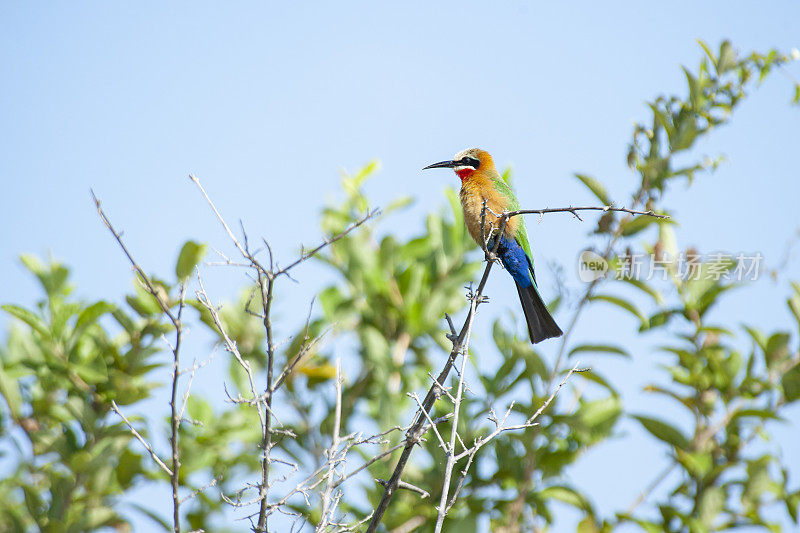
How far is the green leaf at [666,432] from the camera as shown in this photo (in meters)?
3.26

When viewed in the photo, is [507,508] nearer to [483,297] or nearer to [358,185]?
[483,297]

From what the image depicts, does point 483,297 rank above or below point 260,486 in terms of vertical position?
above

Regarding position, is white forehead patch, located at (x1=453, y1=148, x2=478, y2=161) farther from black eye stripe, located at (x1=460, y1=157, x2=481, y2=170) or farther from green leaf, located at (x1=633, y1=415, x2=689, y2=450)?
green leaf, located at (x1=633, y1=415, x2=689, y2=450)

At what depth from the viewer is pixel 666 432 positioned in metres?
3.27

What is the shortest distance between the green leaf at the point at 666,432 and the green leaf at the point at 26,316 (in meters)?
2.64

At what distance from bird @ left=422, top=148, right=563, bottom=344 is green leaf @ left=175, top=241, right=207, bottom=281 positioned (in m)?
1.29

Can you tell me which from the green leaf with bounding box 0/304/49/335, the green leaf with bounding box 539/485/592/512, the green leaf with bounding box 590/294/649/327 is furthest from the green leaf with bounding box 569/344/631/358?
the green leaf with bounding box 0/304/49/335

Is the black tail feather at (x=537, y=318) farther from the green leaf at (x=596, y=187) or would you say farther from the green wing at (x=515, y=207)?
the green leaf at (x=596, y=187)

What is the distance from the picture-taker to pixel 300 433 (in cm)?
380

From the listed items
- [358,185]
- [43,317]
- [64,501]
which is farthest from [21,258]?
[358,185]

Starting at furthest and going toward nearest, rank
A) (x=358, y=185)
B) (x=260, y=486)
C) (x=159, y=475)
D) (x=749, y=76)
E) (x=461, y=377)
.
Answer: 1. (x=358, y=185)
2. (x=749, y=76)
3. (x=159, y=475)
4. (x=461, y=377)
5. (x=260, y=486)

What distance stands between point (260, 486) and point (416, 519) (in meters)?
1.48

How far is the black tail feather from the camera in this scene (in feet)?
11.8

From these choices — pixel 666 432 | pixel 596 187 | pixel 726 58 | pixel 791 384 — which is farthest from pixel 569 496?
pixel 726 58
